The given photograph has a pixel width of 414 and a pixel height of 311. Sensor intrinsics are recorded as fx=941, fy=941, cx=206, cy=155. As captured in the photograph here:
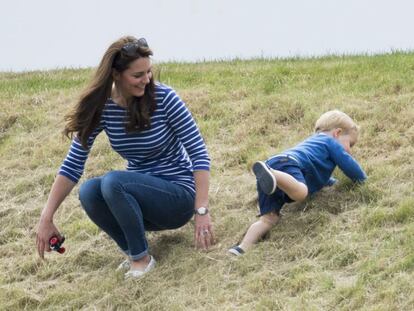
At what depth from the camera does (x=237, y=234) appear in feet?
19.8

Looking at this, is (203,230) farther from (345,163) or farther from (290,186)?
(345,163)

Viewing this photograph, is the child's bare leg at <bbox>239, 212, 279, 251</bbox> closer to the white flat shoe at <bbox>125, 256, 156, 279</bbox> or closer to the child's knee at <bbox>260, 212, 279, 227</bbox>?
the child's knee at <bbox>260, 212, 279, 227</bbox>

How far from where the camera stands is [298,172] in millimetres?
5785

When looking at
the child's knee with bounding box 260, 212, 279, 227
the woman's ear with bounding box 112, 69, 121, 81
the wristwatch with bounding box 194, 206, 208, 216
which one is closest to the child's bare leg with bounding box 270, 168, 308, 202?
the child's knee with bounding box 260, 212, 279, 227

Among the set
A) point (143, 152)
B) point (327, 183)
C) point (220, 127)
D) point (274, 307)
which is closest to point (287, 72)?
point (220, 127)

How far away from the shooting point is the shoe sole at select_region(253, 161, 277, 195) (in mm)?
5508

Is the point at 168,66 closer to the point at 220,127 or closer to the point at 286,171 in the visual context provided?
the point at 220,127

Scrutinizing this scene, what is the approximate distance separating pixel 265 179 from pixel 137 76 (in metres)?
0.96

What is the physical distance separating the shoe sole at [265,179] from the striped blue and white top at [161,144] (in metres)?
0.31

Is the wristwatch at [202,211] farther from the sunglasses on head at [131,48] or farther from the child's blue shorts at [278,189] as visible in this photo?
the sunglasses on head at [131,48]

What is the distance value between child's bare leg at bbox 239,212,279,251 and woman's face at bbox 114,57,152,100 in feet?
3.63

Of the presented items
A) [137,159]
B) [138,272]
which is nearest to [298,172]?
[137,159]

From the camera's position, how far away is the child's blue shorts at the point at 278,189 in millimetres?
5777

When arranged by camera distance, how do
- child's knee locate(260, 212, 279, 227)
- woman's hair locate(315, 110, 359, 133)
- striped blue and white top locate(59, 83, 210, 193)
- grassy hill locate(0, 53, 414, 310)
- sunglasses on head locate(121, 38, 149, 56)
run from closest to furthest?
grassy hill locate(0, 53, 414, 310)
sunglasses on head locate(121, 38, 149, 56)
striped blue and white top locate(59, 83, 210, 193)
child's knee locate(260, 212, 279, 227)
woman's hair locate(315, 110, 359, 133)
